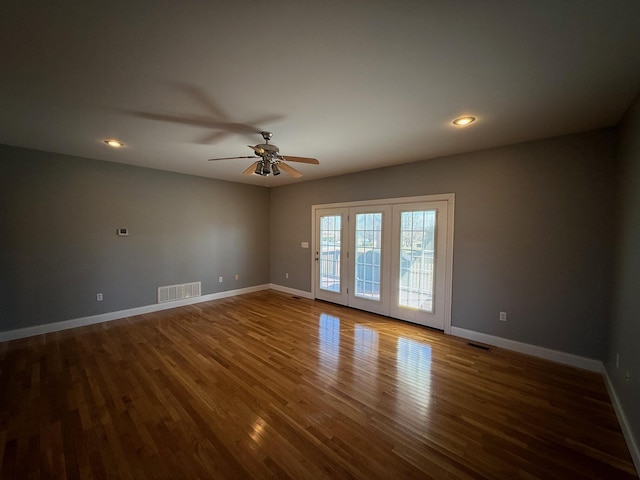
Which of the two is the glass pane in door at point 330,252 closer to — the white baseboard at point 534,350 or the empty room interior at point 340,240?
the empty room interior at point 340,240

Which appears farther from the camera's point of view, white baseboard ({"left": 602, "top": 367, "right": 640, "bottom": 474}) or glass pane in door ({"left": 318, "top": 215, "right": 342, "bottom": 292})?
glass pane in door ({"left": 318, "top": 215, "right": 342, "bottom": 292})

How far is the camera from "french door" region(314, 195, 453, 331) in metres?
3.72

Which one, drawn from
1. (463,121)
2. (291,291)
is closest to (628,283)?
(463,121)

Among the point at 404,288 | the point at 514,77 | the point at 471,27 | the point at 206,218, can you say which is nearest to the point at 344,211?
the point at 404,288

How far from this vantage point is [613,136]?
2.57 m

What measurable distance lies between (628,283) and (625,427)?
3.56ft

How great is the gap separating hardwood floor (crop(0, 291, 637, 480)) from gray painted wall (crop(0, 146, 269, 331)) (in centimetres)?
65

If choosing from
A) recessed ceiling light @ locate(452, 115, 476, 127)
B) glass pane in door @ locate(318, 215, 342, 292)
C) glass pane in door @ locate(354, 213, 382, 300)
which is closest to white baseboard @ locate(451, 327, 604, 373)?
glass pane in door @ locate(354, 213, 382, 300)

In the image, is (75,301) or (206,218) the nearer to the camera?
(75,301)

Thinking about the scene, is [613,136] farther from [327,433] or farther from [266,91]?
[327,433]

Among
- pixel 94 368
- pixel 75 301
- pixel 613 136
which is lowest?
pixel 94 368

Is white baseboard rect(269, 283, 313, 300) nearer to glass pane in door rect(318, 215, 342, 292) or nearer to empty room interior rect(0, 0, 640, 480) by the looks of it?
glass pane in door rect(318, 215, 342, 292)

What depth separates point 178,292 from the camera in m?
4.89

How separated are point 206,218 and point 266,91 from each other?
12.8 ft
